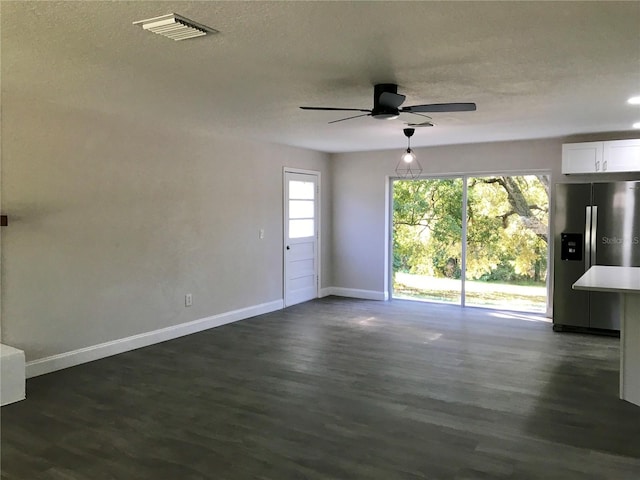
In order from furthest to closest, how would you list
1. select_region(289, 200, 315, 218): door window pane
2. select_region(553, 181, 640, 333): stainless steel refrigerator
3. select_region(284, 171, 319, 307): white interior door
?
select_region(289, 200, 315, 218): door window pane, select_region(284, 171, 319, 307): white interior door, select_region(553, 181, 640, 333): stainless steel refrigerator

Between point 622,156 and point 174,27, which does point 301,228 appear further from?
point 174,27

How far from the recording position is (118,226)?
5.01m

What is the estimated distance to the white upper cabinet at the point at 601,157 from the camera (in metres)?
5.81

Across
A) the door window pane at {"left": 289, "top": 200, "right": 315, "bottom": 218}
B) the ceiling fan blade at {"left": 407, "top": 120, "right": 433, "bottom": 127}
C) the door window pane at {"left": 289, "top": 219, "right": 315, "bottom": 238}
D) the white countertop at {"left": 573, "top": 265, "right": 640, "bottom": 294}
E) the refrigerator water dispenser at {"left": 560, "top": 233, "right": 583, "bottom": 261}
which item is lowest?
the white countertop at {"left": 573, "top": 265, "right": 640, "bottom": 294}

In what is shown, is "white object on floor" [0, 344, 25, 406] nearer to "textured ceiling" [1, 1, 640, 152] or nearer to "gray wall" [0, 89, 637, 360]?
"gray wall" [0, 89, 637, 360]

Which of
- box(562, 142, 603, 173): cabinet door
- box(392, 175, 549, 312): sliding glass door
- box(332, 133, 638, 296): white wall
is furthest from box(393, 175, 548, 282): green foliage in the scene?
box(562, 142, 603, 173): cabinet door

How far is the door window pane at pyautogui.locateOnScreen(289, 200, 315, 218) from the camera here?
7531 mm

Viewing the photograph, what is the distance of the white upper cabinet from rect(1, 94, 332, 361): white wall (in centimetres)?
386

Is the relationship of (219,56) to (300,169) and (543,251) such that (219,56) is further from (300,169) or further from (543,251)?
(543,251)

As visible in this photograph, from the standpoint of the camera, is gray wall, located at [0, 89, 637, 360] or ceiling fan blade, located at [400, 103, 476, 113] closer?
ceiling fan blade, located at [400, 103, 476, 113]

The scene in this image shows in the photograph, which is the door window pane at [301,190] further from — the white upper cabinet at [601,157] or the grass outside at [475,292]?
the white upper cabinet at [601,157]

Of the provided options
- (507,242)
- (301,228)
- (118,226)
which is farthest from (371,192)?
(118,226)

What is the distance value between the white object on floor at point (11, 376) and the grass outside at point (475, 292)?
18.2 ft

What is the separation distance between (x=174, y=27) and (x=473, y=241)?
5712 millimetres
